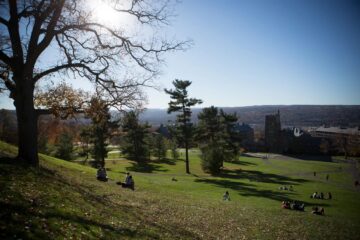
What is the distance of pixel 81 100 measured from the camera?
1658cm

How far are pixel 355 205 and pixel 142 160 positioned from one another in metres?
45.7

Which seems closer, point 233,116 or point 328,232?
point 328,232

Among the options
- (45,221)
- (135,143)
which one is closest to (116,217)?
(45,221)

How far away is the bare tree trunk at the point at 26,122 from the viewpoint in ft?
47.6

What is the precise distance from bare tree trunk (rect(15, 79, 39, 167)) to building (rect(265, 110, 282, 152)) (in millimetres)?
108849

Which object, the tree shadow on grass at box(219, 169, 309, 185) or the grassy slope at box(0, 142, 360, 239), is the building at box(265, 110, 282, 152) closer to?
the tree shadow on grass at box(219, 169, 309, 185)

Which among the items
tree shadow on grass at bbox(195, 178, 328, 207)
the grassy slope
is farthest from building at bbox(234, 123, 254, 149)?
the grassy slope

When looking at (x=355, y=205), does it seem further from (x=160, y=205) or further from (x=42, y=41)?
(x=42, y=41)

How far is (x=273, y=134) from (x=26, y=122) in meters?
112

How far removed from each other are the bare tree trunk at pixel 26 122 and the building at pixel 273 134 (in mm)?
108849

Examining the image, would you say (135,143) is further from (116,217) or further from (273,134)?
(273,134)

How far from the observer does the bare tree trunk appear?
14.5 metres

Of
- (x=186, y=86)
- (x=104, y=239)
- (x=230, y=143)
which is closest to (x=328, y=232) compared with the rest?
(x=104, y=239)

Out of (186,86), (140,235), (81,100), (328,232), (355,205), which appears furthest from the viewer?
(186,86)
